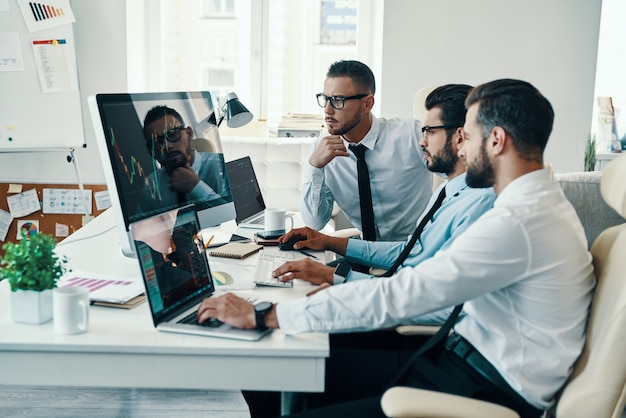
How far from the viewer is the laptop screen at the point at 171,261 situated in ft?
4.72

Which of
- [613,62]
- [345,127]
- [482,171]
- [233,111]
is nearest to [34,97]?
[233,111]

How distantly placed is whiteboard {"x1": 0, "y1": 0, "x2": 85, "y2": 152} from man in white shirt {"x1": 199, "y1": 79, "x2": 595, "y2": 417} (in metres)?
2.78

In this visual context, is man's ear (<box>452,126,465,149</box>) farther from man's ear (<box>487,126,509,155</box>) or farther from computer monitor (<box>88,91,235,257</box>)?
Result: computer monitor (<box>88,91,235,257</box>)

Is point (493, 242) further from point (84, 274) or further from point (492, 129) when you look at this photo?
point (84, 274)

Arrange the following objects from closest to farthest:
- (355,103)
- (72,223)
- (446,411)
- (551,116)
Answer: (446,411) → (551,116) → (355,103) → (72,223)

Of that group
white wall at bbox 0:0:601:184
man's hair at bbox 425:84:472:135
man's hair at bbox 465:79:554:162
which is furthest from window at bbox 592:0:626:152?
man's hair at bbox 465:79:554:162

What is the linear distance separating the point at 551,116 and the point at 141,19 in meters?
3.48

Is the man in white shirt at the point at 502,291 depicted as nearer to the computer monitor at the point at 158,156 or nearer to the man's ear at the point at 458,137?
the computer monitor at the point at 158,156

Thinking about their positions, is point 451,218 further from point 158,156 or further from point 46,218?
point 46,218

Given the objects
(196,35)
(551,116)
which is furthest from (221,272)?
(196,35)

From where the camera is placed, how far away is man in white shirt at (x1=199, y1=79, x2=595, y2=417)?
54.2 inches

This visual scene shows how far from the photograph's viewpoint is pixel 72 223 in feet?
13.9

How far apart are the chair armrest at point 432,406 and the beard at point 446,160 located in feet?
3.18

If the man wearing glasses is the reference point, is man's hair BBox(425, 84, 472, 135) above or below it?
above
